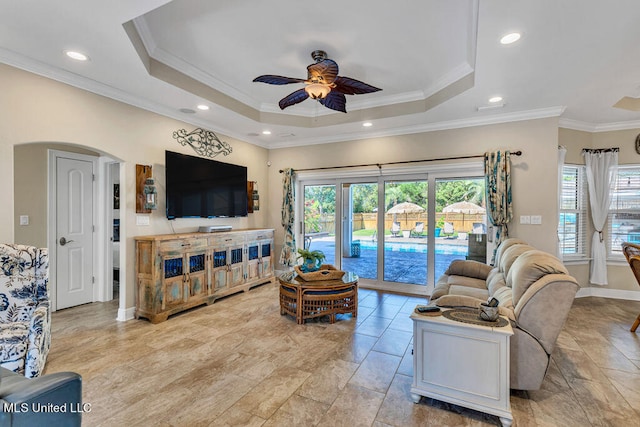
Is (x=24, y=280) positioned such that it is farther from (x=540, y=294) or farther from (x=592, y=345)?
(x=592, y=345)

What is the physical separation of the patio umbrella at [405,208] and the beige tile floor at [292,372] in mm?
1807

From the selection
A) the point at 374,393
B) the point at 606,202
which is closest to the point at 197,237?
the point at 374,393

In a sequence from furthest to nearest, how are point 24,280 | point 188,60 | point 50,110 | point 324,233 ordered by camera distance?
point 324,233, point 188,60, point 50,110, point 24,280

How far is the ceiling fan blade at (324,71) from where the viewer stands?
2812mm

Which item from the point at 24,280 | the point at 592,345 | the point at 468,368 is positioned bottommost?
the point at 592,345

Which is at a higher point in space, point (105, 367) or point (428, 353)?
point (428, 353)

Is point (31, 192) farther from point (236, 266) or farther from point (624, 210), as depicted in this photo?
point (624, 210)

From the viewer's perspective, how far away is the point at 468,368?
78.7 inches

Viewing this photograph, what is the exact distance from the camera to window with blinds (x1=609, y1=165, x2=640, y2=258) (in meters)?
4.75

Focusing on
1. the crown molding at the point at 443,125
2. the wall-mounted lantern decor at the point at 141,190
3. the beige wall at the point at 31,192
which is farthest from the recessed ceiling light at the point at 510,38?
the beige wall at the point at 31,192

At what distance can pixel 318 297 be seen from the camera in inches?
142

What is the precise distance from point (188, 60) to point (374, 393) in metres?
3.78

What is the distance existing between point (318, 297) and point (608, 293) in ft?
15.6
